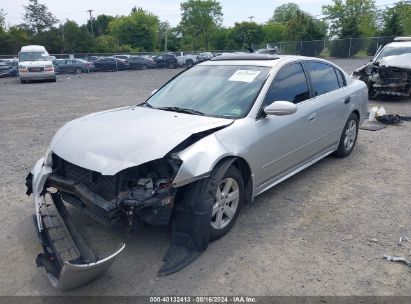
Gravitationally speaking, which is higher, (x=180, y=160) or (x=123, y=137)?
(x=123, y=137)

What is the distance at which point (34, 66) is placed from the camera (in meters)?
21.1

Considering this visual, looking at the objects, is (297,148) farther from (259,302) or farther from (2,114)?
(2,114)

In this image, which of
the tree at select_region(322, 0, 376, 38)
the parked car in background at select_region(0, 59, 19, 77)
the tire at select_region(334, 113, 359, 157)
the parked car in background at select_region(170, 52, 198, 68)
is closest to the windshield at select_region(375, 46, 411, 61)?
the tire at select_region(334, 113, 359, 157)

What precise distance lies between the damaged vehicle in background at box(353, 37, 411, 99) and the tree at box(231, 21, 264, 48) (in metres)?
62.1

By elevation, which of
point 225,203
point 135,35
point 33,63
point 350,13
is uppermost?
point 350,13

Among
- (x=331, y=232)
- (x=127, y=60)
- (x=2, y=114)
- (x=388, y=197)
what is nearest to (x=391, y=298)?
(x=331, y=232)

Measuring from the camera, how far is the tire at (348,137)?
5.82 m

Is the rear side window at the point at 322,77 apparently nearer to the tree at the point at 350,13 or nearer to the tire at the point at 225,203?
the tire at the point at 225,203

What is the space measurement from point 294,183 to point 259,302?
7.86 ft

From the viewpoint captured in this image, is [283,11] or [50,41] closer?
[50,41]

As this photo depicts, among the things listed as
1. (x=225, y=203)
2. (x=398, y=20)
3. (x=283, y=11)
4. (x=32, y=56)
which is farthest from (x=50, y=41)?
(x=283, y=11)

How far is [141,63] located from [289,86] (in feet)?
108

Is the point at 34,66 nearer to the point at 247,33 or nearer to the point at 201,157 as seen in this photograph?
the point at 201,157

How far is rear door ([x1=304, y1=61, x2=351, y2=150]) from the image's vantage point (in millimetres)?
5000
